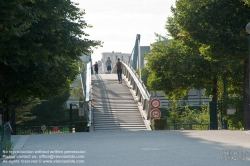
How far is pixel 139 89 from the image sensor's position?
123 feet

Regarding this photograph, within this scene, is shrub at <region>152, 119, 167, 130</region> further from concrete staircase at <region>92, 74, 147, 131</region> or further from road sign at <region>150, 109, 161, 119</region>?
concrete staircase at <region>92, 74, 147, 131</region>

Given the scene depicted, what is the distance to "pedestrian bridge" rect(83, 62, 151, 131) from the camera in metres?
32.7

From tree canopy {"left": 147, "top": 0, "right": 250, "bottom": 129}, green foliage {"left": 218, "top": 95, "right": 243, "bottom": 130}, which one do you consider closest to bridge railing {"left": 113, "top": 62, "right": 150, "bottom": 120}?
tree canopy {"left": 147, "top": 0, "right": 250, "bottom": 129}

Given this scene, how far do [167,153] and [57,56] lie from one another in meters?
10.4

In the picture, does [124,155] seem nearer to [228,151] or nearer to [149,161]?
[149,161]

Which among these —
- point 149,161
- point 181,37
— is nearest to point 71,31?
point 181,37

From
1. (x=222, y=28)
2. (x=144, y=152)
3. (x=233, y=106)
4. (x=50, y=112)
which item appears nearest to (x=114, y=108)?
(x=233, y=106)

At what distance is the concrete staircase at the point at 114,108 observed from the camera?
32594mm

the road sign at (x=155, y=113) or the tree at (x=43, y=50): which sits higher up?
the tree at (x=43, y=50)

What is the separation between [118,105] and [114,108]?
832mm

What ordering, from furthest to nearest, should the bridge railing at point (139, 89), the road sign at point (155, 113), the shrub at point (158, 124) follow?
the bridge railing at point (139, 89)
the road sign at point (155, 113)
the shrub at point (158, 124)

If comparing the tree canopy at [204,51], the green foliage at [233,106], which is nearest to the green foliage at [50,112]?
the tree canopy at [204,51]

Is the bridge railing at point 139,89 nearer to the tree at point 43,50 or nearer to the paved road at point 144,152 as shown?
the tree at point 43,50

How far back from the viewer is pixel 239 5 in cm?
2497
